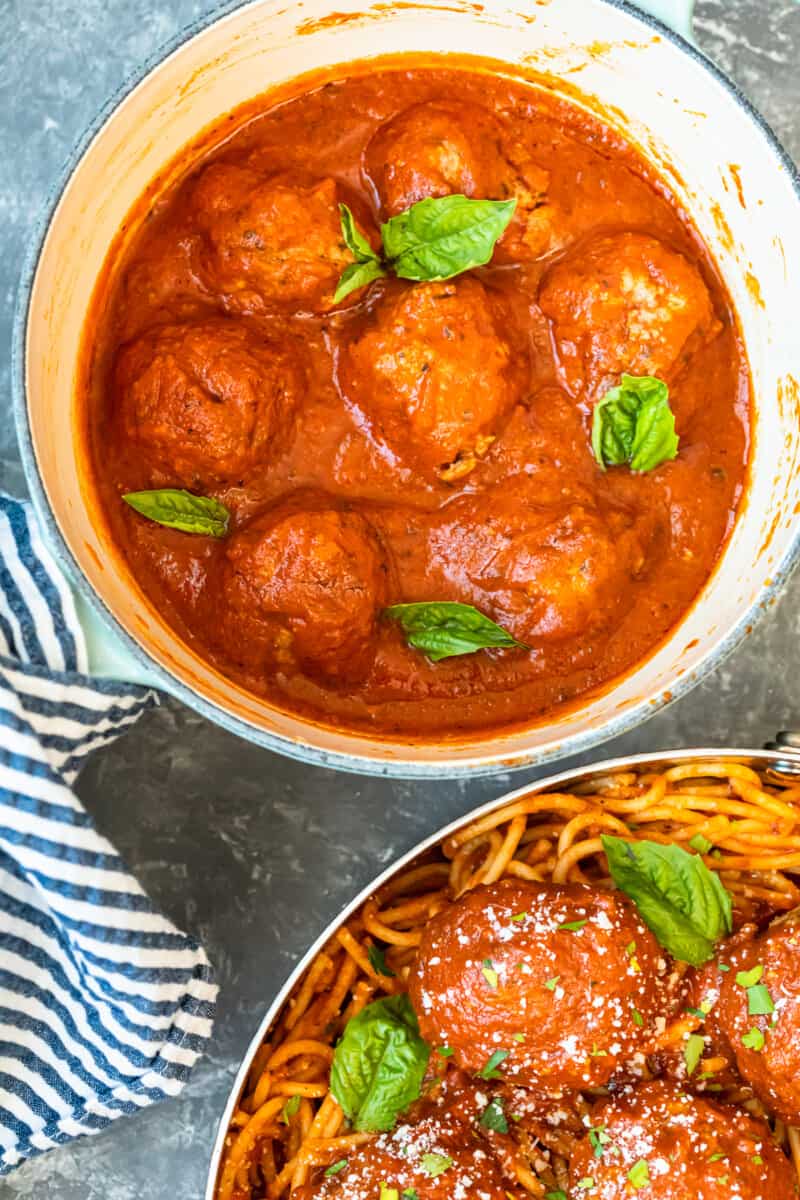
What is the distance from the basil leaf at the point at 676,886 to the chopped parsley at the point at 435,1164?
0.63 meters

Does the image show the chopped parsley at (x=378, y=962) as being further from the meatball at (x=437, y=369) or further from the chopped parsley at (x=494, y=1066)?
the meatball at (x=437, y=369)

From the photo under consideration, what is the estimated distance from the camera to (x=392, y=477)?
8.86 feet

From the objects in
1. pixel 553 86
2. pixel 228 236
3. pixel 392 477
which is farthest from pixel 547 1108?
pixel 553 86

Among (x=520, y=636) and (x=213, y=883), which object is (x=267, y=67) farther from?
(x=213, y=883)

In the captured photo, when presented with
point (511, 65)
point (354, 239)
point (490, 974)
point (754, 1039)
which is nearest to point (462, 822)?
point (490, 974)

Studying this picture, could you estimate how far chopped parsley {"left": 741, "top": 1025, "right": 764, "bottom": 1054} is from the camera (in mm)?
2619

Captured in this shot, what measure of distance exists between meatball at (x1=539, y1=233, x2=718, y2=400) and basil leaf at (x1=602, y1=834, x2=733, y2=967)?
991mm

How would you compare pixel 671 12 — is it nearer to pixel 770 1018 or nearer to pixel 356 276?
pixel 356 276

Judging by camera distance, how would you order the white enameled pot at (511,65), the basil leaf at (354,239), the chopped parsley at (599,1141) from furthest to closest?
the chopped parsley at (599,1141), the basil leaf at (354,239), the white enameled pot at (511,65)

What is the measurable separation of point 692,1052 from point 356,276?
5.93ft

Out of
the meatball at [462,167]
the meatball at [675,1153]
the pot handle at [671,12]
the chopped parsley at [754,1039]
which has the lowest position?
the meatball at [675,1153]

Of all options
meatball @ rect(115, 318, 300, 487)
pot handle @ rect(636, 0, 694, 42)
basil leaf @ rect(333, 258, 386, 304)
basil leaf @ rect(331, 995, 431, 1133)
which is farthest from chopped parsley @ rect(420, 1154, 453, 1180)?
pot handle @ rect(636, 0, 694, 42)

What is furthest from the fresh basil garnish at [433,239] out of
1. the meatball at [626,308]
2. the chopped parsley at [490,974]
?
the chopped parsley at [490,974]

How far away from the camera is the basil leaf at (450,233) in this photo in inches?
99.5
